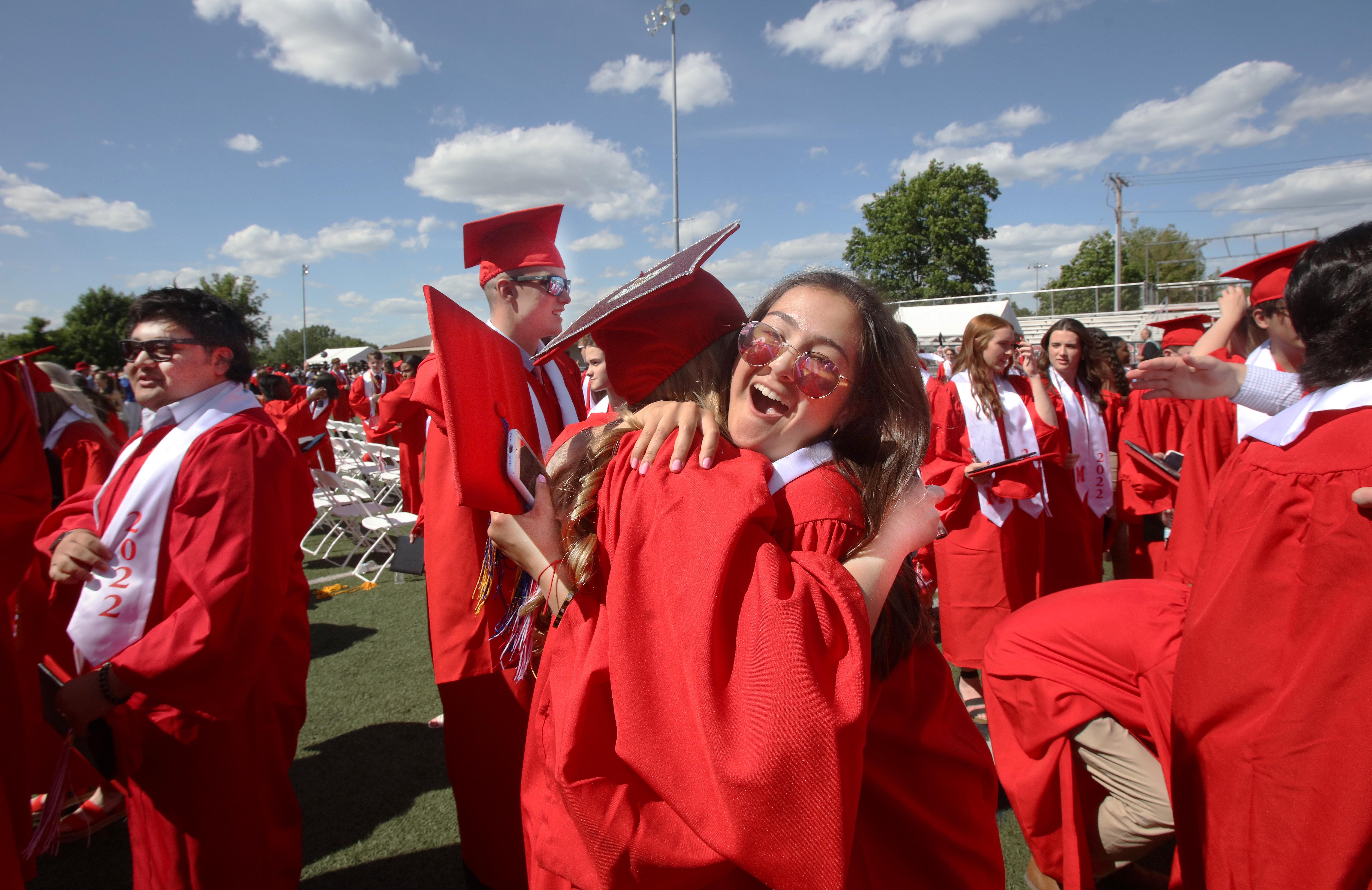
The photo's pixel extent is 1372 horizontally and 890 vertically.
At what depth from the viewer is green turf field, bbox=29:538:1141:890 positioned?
3.08 meters

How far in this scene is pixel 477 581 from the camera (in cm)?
255

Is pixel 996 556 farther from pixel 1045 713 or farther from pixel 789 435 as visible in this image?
pixel 789 435

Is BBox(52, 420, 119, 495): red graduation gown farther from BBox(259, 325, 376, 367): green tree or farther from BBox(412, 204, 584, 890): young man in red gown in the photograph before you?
BBox(259, 325, 376, 367): green tree

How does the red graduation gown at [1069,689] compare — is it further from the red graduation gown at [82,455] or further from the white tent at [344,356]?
the white tent at [344,356]

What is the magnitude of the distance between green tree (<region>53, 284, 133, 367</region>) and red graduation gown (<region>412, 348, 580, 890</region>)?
48.1 metres

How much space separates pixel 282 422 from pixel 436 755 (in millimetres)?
5304

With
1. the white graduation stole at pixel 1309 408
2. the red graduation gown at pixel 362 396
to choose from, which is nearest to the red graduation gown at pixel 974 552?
the white graduation stole at pixel 1309 408

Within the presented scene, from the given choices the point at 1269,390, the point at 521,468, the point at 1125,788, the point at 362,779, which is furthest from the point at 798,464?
the point at 362,779

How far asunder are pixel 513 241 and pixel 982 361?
125 inches

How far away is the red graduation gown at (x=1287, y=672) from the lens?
4.92ft

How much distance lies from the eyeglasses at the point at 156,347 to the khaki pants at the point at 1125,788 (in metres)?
3.36

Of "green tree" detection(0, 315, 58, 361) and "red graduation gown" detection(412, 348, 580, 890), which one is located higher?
"green tree" detection(0, 315, 58, 361)

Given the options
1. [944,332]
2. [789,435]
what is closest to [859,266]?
[789,435]

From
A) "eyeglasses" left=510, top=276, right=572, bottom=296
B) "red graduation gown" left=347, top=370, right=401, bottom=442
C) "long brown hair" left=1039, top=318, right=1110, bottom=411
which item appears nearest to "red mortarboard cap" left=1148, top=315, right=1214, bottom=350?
"long brown hair" left=1039, top=318, right=1110, bottom=411
